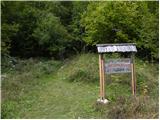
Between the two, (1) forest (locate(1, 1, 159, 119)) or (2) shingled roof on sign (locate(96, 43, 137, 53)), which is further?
(2) shingled roof on sign (locate(96, 43, 137, 53))

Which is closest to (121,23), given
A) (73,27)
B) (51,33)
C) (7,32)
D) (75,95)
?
(51,33)

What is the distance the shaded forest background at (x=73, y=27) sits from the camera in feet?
62.0

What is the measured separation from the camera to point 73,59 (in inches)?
797

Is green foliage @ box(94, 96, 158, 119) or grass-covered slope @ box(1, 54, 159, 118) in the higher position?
green foliage @ box(94, 96, 158, 119)

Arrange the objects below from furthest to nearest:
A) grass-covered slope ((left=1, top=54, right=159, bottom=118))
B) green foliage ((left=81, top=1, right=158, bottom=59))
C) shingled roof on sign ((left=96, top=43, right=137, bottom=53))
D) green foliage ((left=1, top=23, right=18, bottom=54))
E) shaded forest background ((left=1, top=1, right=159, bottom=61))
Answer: green foliage ((left=1, top=23, right=18, bottom=54)) → shaded forest background ((left=1, top=1, right=159, bottom=61)) → green foliage ((left=81, top=1, right=158, bottom=59)) → shingled roof on sign ((left=96, top=43, right=137, bottom=53)) → grass-covered slope ((left=1, top=54, right=159, bottom=118))

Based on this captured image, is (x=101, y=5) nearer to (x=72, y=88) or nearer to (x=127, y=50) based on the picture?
(x=72, y=88)

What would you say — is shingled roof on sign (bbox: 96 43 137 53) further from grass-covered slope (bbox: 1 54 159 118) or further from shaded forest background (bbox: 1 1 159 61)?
shaded forest background (bbox: 1 1 159 61)

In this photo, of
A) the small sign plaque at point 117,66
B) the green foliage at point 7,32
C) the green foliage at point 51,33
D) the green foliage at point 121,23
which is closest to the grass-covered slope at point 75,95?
the small sign plaque at point 117,66

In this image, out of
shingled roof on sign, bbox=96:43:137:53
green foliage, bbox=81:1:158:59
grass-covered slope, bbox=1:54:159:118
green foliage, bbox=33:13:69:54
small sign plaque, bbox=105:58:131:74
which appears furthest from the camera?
green foliage, bbox=33:13:69:54

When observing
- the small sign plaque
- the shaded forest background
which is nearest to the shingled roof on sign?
the small sign plaque

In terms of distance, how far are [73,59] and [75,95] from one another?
8.64m

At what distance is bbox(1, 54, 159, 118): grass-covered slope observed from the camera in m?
9.11

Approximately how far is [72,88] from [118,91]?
1.94m

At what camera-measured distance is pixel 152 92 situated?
37.7ft
